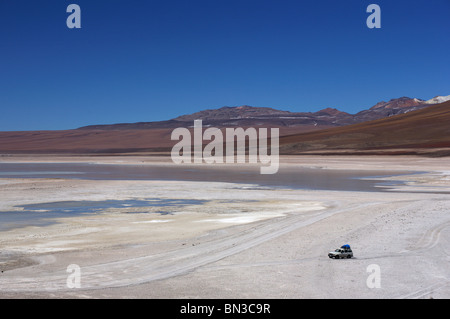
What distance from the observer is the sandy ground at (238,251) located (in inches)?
312

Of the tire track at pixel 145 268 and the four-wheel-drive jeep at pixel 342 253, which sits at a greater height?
the four-wheel-drive jeep at pixel 342 253

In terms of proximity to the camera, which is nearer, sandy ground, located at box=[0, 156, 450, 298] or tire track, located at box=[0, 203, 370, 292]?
sandy ground, located at box=[0, 156, 450, 298]

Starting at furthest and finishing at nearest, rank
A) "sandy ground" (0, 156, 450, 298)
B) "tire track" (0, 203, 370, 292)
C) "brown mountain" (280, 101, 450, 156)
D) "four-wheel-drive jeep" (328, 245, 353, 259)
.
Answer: "brown mountain" (280, 101, 450, 156), "four-wheel-drive jeep" (328, 245, 353, 259), "tire track" (0, 203, 370, 292), "sandy ground" (0, 156, 450, 298)

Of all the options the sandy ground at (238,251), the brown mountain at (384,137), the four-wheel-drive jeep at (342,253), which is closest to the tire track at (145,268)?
the sandy ground at (238,251)

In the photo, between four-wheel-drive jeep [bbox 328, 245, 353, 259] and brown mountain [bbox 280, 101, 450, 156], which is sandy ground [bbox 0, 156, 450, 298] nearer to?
four-wheel-drive jeep [bbox 328, 245, 353, 259]

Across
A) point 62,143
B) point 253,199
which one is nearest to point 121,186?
point 253,199

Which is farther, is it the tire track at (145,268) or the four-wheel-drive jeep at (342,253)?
the four-wheel-drive jeep at (342,253)

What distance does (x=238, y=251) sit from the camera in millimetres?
10711

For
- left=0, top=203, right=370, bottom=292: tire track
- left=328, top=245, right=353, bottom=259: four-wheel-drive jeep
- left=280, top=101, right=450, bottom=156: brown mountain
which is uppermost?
left=280, top=101, right=450, bottom=156: brown mountain

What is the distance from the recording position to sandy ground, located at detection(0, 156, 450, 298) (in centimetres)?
793

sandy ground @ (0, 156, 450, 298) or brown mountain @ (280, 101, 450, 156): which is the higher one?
brown mountain @ (280, 101, 450, 156)

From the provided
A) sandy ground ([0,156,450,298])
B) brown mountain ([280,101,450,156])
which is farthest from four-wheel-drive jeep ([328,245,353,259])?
brown mountain ([280,101,450,156])

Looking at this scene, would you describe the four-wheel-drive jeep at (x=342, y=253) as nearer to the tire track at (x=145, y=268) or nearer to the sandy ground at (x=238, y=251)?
the sandy ground at (x=238, y=251)

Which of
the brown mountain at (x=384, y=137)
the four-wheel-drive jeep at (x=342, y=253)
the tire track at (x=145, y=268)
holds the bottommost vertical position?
the tire track at (x=145, y=268)
